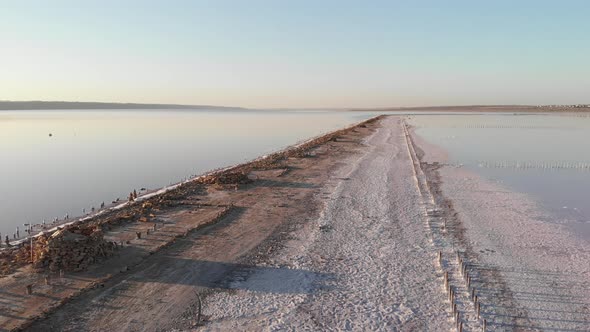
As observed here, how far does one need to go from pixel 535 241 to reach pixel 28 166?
107ft

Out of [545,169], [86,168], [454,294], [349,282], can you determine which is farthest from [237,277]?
[545,169]

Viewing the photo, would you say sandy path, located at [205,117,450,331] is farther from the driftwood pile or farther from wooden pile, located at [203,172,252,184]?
wooden pile, located at [203,172,252,184]

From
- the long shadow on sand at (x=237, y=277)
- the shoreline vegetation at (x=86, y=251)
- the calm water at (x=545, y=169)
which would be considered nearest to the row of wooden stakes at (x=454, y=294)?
the long shadow on sand at (x=237, y=277)

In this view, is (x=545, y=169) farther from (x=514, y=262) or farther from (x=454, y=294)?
(x=454, y=294)

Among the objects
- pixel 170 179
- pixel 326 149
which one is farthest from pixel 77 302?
pixel 326 149

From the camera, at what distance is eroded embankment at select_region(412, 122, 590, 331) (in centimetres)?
892

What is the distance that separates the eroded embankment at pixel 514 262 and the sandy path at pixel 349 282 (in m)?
0.82

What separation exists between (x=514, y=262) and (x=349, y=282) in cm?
490

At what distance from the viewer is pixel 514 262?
1183 cm

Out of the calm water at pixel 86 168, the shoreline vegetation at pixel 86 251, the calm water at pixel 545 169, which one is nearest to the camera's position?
the shoreline vegetation at pixel 86 251

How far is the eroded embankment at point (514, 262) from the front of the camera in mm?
8922

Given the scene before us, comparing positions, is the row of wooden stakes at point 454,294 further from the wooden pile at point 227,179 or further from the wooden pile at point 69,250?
the wooden pile at point 227,179

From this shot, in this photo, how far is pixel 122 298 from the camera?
9.49 metres

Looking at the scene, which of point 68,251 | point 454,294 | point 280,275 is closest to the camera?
point 454,294
